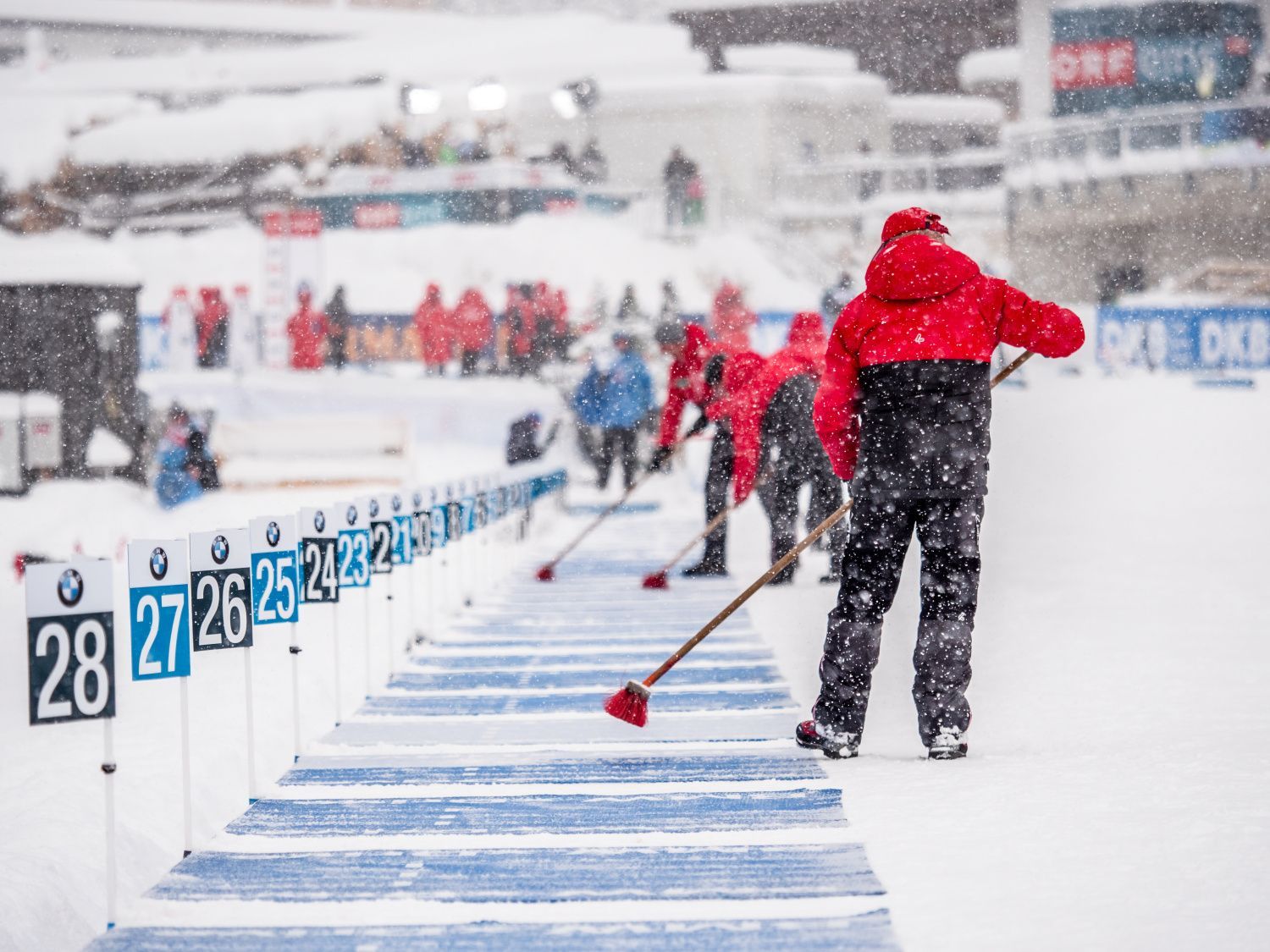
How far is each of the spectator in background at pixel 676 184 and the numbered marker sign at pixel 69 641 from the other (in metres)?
34.7

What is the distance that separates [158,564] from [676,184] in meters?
34.3

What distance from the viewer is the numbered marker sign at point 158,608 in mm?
4410

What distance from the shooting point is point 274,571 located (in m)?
5.63

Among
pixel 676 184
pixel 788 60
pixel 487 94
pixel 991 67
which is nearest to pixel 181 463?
pixel 487 94

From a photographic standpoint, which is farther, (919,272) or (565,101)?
(565,101)

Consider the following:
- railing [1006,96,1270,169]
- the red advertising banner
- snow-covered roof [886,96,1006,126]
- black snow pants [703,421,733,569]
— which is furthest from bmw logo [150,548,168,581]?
snow-covered roof [886,96,1006,126]

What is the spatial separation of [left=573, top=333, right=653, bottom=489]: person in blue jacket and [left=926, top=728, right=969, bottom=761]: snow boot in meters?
12.0

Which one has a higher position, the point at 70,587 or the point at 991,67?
the point at 991,67

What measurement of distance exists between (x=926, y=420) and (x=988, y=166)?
31.7 m

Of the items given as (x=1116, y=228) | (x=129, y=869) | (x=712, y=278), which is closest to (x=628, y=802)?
(x=129, y=869)

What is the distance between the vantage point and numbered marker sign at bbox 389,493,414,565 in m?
7.76

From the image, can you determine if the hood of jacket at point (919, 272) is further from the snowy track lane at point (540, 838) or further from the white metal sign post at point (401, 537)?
the white metal sign post at point (401, 537)

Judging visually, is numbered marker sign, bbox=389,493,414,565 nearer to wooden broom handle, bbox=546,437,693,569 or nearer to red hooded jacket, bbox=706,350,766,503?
red hooded jacket, bbox=706,350,766,503

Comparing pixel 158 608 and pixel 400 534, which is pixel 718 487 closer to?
pixel 400 534
